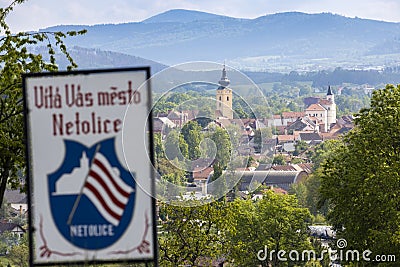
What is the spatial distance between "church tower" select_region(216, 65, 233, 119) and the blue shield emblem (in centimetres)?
1002

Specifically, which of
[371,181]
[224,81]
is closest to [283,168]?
[371,181]

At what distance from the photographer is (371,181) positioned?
18625 millimetres

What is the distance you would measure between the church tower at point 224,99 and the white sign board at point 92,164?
32.7ft

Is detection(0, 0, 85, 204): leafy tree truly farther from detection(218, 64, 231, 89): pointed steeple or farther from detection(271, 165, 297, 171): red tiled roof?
detection(271, 165, 297, 171): red tiled roof

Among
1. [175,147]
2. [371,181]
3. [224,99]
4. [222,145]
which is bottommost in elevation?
[371,181]

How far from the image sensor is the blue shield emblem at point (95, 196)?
537 cm

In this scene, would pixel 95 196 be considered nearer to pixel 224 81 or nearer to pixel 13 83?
pixel 13 83

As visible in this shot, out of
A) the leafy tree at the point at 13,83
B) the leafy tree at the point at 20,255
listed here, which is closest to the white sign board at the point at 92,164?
the leafy tree at the point at 13,83

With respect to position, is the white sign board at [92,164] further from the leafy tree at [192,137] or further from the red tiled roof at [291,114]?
the red tiled roof at [291,114]

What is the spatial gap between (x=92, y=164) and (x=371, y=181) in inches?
548

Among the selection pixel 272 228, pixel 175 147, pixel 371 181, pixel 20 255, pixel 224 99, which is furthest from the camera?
pixel 20 255

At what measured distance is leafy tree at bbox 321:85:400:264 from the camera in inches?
720

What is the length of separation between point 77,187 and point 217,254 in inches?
614

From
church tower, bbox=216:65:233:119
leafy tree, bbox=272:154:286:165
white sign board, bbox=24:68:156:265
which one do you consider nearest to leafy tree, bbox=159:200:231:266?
church tower, bbox=216:65:233:119
